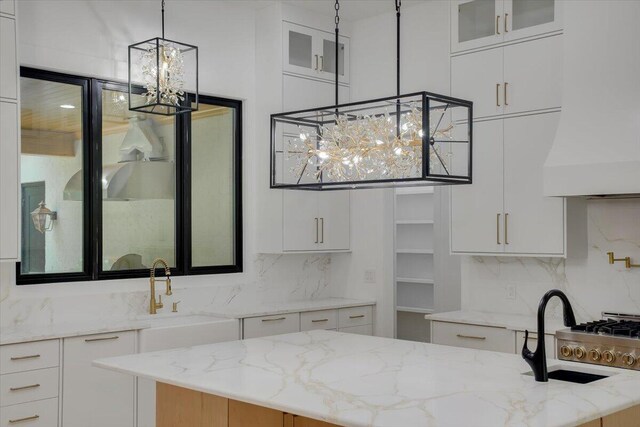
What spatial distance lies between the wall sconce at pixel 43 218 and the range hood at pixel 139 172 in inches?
8.6

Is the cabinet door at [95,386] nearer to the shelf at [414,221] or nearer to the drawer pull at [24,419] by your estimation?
the drawer pull at [24,419]

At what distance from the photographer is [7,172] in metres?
3.97

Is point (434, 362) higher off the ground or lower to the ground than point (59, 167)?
lower

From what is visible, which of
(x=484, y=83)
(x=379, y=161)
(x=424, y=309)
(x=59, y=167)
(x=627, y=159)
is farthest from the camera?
(x=424, y=309)

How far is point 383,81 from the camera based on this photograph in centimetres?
595

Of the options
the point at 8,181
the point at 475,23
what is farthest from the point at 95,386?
the point at 475,23

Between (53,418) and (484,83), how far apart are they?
3.39m

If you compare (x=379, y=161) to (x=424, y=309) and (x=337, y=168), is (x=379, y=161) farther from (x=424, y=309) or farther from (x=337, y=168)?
(x=424, y=309)

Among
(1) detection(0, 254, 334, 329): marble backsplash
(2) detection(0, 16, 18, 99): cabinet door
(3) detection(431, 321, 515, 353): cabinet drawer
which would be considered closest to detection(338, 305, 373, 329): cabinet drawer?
(1) detection(0, 254, 334, 329): marble backsplash

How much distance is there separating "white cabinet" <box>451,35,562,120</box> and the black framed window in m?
1.78

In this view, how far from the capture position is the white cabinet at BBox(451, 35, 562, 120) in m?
4.61

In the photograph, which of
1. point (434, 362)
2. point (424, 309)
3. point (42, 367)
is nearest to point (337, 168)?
point (434, 362)

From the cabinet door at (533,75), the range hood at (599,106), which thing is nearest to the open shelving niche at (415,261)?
the cabinet door at (533,75)

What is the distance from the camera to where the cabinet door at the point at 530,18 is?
4582 mm
